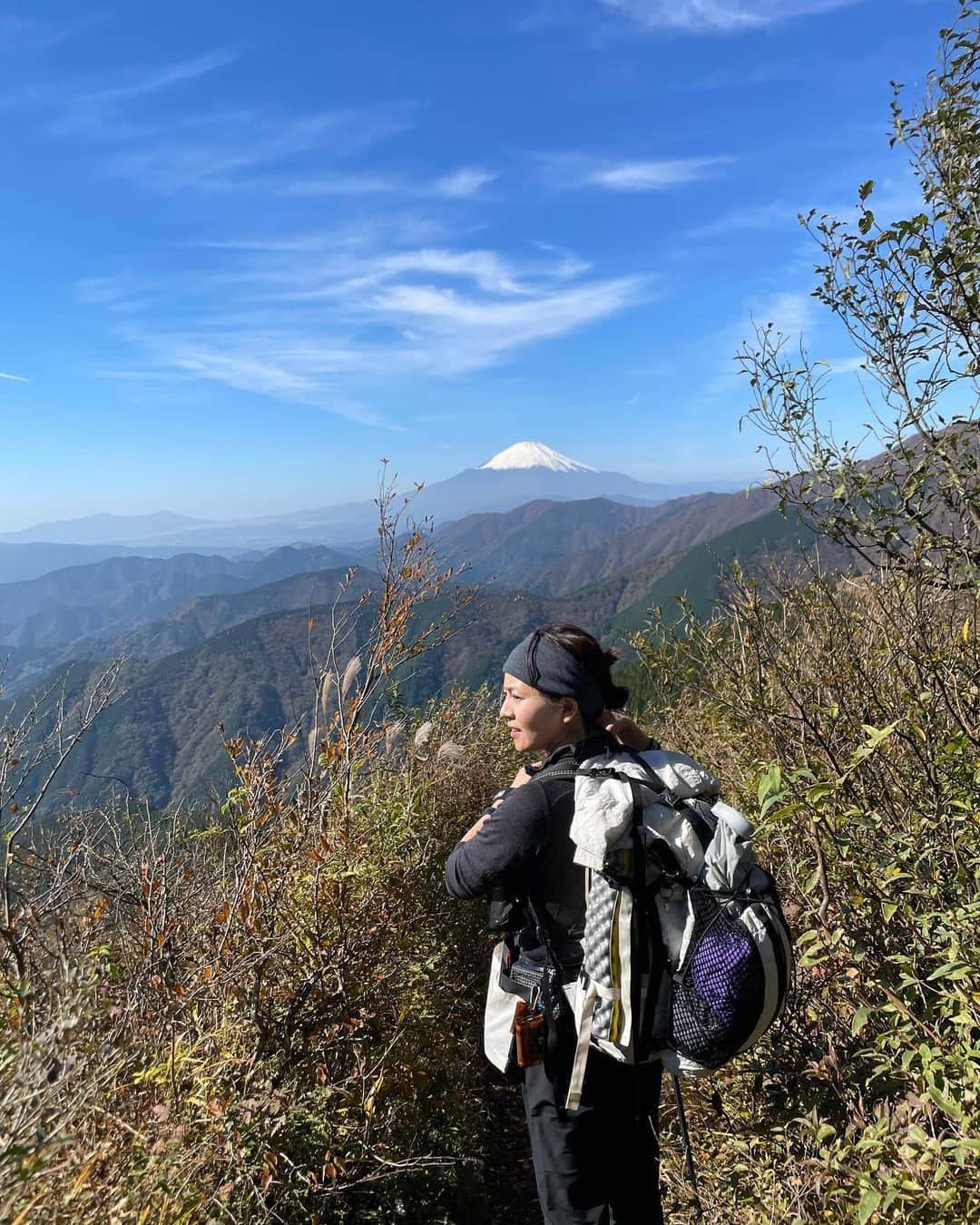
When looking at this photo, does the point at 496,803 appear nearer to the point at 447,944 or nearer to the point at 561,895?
the point at 561,895

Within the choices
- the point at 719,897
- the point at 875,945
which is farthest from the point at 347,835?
the point at 875,945

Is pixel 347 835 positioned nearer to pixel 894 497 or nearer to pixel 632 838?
pixel 632 838

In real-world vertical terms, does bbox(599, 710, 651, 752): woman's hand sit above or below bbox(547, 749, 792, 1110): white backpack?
above

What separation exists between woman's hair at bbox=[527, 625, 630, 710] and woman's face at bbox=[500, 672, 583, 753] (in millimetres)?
49

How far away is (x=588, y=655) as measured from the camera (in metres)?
Result: 2.36

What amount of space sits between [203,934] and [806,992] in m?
2.49

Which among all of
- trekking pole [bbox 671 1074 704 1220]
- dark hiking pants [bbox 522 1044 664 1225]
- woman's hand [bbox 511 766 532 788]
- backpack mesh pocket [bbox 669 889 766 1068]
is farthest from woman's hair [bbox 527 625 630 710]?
trekking pole [bbox 671 1074 704 1220]

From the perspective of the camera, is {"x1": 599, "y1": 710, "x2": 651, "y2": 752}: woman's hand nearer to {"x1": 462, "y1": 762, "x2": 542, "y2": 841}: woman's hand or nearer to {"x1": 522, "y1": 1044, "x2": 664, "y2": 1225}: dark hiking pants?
{"x1": 462, "y1": 762, "x2": 542, "y2": 841}: woman's hand

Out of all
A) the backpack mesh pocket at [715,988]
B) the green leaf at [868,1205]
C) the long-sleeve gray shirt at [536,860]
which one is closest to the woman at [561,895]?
the long-sleeve gray shirt at [536,860]

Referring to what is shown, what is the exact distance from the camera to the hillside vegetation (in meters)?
1.97

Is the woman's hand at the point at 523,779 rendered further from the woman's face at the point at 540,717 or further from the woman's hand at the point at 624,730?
the woman's hand at the point at 624,730

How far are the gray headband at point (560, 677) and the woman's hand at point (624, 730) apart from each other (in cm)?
10

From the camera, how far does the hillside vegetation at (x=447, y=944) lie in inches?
77.6

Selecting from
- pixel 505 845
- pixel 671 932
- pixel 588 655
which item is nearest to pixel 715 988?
pixel 671 932
